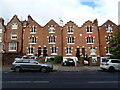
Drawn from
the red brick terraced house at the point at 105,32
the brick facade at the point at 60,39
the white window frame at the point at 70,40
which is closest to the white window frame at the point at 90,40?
the brick facade at the point at 60,39

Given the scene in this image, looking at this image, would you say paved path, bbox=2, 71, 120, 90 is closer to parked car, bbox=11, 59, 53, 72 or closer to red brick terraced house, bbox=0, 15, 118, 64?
parked car, bbox=11, 59, 53, 72

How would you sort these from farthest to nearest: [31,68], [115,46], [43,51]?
[43,51], [115,46], [31,68]

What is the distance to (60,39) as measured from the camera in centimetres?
3806

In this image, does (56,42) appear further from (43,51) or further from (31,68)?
(31,68)

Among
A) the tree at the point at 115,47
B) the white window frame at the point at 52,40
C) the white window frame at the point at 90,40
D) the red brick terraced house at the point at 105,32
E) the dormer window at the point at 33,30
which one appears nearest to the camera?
the tree at the point at 115,47

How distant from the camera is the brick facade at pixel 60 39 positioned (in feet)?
122

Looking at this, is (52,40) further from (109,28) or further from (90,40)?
(109,28)

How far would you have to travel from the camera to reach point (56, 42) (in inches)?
1490

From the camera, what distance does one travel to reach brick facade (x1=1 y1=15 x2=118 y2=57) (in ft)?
122

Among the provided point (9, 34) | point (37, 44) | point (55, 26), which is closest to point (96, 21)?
point (55, 26)

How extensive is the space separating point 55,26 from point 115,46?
1679cm

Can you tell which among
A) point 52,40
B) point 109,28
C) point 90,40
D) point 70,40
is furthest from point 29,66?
point 109,28

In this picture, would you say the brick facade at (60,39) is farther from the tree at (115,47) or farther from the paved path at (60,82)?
the paved path at (60,82)

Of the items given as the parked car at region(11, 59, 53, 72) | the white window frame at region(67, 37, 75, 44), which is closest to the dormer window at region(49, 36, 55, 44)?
the white window frame at region(67, 37, 75, 44)
